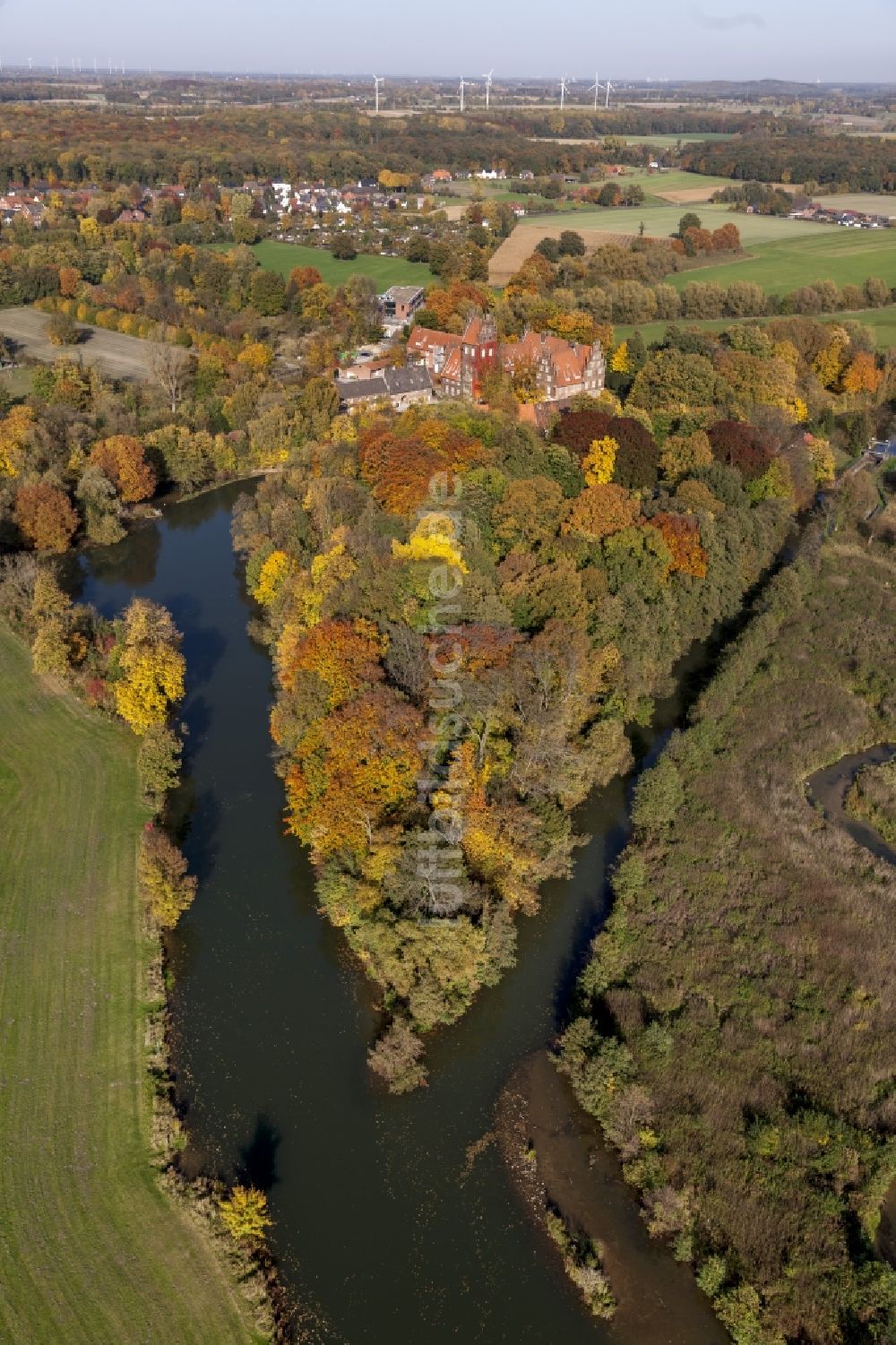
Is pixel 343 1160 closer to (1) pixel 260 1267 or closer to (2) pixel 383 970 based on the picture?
(1) pixel 260 1267

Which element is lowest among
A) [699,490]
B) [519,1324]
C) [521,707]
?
[519,1324]

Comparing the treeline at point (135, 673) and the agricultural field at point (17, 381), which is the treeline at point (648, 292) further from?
the treeline at point (135, 673)

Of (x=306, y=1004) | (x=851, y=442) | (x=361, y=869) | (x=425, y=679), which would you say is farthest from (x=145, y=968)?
(x=851, y=442)

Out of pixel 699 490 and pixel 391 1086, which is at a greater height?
pixel 699 490

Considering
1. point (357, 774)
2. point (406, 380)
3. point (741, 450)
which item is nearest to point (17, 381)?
point (406, 380)

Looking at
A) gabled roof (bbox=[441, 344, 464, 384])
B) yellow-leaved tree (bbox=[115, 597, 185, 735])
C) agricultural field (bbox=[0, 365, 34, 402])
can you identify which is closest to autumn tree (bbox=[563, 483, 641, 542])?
yellow-leaved tree (bbox=[115, 597, 185, 735])

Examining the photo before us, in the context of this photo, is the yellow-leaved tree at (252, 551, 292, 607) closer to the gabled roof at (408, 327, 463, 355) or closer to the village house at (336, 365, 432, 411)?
the village house at (336, 365, 432, 411)

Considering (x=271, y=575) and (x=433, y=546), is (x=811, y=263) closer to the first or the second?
(x=271, y=575)
